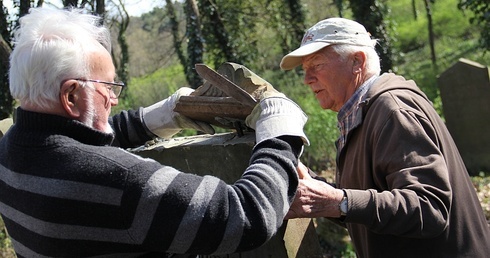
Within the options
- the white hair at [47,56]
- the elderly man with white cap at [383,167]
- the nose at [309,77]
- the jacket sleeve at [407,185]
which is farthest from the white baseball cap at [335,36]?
the white hair at [47,56]

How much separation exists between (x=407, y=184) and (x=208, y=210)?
79cm

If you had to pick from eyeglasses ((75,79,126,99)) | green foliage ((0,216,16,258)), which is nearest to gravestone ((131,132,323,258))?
eyeglasses ((75,79,126,99))

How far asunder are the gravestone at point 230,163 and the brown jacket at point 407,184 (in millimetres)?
324

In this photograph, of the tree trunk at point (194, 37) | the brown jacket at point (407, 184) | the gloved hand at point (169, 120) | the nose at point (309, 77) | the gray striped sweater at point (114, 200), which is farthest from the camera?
the tree trunk at point (194, 37)

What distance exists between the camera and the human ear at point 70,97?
4.83 ft

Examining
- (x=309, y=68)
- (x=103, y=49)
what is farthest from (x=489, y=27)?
(x=103, y=49)

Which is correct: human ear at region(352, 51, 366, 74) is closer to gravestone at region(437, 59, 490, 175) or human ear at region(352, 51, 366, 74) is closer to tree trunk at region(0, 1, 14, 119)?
gravestone at region(437, 59, 490, 175)

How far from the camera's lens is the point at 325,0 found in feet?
59.3

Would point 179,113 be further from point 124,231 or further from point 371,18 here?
point 371,18

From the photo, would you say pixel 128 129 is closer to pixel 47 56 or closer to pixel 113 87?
pixel 113 87

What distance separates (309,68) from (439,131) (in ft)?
2.03

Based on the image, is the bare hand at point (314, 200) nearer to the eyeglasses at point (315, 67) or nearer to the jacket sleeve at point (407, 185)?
the jacket sleeve at point (407, 185)

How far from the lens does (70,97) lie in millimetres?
1493

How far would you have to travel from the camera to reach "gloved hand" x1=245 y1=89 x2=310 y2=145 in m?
1.70
